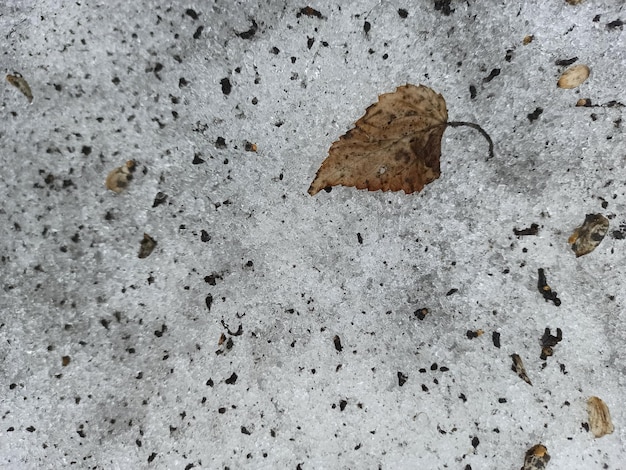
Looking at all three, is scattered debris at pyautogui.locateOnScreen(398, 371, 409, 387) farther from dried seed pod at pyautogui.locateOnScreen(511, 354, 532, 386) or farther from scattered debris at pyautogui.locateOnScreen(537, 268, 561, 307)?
scattered debris at pyautogui.locateOnScreen(537, 268, 561, 307)

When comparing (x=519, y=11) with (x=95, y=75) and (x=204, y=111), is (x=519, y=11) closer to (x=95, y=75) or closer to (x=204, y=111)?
(x=204, y=111)

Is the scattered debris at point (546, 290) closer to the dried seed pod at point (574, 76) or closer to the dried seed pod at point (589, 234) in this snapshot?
the dried seed pod at point (589, 234)

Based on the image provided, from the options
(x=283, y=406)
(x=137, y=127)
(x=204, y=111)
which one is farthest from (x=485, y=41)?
(x=283, y=406)

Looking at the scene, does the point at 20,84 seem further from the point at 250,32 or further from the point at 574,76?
the point at 574,76

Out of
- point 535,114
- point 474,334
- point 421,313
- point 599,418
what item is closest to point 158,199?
point 421,313

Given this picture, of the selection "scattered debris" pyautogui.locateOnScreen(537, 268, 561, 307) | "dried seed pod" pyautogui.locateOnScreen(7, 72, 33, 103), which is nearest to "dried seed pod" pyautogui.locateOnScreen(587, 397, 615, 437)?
"scattered debris" pyautogui.locateOnScreen(537, 268, 561, 307)

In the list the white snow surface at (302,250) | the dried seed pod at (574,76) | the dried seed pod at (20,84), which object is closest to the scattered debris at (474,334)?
the white snow surface at (302,250)
